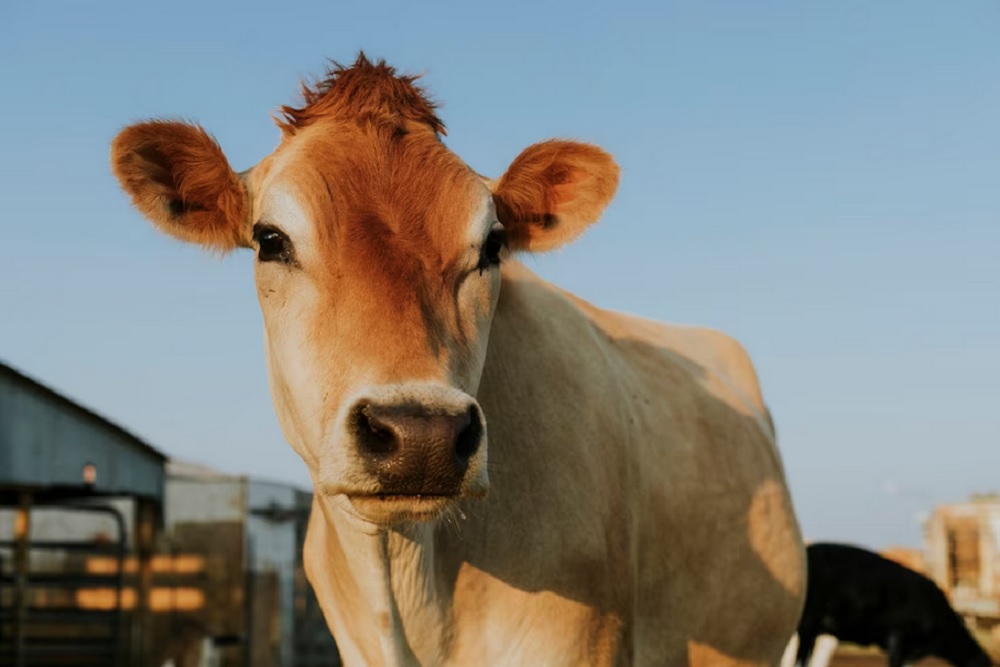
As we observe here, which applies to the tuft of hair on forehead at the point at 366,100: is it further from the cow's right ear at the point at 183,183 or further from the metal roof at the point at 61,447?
the metal roof at the point at 61,447

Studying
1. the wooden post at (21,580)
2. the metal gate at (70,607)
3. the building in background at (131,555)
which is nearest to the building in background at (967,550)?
the building in background at (131,555)

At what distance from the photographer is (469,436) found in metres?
2.95

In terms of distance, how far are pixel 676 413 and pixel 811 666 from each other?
36.0 feet

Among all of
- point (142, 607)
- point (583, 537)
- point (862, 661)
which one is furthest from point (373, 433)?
point (862, 661)

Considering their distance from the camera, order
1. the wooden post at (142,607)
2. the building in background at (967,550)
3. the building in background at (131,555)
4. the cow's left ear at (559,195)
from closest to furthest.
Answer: the cow's left ear at (559,195)
the building in background at (131,555)
the wooden post at (142,607)
the building in background at (967,550)

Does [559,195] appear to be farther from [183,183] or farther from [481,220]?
[183,183]

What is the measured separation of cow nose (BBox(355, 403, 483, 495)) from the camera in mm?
2830

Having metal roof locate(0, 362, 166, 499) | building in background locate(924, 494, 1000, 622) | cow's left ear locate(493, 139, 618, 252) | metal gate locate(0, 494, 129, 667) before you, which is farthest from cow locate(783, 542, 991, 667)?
cow's left ear locate(493, 139, 618, 252)

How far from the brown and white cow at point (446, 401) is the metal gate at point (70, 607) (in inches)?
440

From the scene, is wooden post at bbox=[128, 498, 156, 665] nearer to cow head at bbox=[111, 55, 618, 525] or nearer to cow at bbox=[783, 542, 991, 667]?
cow at bbox=[783, 542, 991, 667]

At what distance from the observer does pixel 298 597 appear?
19969 mm

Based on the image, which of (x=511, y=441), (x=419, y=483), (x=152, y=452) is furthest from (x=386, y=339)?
(x=152, y=452)

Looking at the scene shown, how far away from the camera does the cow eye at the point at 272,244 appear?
3424mm

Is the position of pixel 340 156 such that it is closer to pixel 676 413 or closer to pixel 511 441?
pixel 511 441
